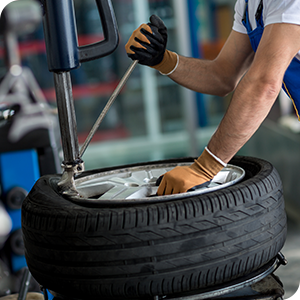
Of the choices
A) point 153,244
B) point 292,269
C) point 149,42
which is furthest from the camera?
point 292,269

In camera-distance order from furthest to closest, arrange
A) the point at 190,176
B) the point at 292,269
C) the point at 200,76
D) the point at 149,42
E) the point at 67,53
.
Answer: the point at 292,269 → the point at 200,76 → the point at 149,42 → the point at 190,176 → the point at 67,53

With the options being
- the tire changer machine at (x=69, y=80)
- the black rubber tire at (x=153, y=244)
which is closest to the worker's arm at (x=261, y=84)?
the black rubber tire at (x=153, y=244)

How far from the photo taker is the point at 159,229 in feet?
2.20

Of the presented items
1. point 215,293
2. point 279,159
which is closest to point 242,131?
point 215,293

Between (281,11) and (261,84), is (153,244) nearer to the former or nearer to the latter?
(261,84)

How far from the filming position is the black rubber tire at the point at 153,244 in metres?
0.67

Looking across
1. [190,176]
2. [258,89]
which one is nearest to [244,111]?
[258,89]

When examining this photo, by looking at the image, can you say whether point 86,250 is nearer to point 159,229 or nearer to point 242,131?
point 159,229

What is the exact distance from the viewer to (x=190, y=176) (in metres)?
0.89

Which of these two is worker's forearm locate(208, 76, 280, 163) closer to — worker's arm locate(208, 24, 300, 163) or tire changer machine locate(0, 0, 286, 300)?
worker's arm locate(208, 24, 300, 163)

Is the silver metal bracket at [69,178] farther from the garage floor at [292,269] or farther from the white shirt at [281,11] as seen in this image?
the garage floor at [292,269]

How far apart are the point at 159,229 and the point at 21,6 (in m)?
1.54

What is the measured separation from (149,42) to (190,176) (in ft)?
1.53

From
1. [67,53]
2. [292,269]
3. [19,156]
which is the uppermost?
[67,53]
